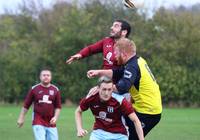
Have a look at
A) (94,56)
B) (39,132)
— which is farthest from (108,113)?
(94,56)

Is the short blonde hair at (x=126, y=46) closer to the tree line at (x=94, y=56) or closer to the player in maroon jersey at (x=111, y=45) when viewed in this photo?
the player in maroon jersey at (x=111, y=45)

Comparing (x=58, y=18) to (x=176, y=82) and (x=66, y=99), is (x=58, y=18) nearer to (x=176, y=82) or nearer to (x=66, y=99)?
(x=66, y=99)

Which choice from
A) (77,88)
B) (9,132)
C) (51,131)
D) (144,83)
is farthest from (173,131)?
(77,88)

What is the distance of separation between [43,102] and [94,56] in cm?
3125

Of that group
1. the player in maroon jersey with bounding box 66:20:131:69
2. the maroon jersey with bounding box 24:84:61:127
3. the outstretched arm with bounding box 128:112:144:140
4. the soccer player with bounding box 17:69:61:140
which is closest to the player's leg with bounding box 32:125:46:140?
the soccer player with bounding box 17:69:61:140

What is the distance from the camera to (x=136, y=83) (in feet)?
27.4

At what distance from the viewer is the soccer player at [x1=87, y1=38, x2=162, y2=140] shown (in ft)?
26.6

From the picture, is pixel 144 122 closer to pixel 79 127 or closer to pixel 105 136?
pixel 105 136

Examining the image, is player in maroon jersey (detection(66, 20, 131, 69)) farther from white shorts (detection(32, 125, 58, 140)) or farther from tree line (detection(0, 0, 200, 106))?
tree line (detection(0, 0, 200, 106))

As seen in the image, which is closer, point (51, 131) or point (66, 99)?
point (51, 131)

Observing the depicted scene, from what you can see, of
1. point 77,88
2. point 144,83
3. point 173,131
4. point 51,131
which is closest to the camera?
point 144,83

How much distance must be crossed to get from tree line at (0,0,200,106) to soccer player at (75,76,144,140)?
35.3m

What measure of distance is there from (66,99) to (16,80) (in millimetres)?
3750

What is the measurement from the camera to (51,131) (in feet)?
39.8
